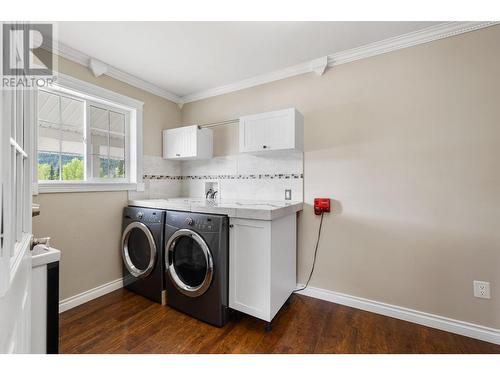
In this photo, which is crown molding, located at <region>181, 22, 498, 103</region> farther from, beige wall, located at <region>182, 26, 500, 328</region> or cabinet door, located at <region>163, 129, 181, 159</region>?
cabinet door, located at <region>163, 129, 181, 159</region>

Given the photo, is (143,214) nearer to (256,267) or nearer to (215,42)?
(256,267)

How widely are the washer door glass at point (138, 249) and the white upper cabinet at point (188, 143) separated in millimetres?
958

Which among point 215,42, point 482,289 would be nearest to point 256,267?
point 482,289

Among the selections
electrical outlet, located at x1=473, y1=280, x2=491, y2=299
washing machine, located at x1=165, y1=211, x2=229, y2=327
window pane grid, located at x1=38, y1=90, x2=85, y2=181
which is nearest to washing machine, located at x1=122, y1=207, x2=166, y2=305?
washing machine, located at x1=165, y1=211, x2=229, y2=327

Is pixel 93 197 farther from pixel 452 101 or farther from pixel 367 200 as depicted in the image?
pixel 452 101

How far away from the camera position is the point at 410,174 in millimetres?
1842

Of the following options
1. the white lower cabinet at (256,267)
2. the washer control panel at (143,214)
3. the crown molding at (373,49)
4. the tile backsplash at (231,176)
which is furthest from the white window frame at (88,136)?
the white lower cabinet at (256,267)

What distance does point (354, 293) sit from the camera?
2.05 meters

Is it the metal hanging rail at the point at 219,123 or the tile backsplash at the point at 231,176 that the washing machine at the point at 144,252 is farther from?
the metal hanging rail at the point at 219,123

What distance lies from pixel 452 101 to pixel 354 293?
69.5 inches

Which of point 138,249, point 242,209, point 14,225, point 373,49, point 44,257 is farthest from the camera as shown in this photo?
point 138,249

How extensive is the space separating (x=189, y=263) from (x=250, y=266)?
586mm

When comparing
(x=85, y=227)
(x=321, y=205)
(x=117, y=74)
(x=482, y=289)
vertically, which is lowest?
(x=482, y=289)
